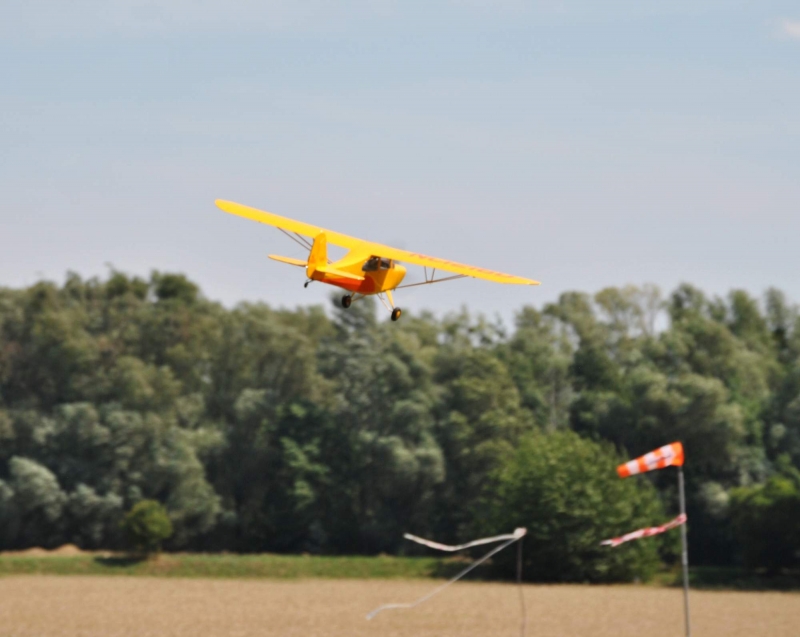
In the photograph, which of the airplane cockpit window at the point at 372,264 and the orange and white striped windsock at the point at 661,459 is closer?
the airplane cockpit window at the point at 372,264

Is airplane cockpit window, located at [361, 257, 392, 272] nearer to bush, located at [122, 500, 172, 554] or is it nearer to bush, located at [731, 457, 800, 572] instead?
bush, located at [731, 457, 800, 572]

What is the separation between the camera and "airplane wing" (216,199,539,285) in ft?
82.9

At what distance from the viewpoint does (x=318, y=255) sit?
2472cm

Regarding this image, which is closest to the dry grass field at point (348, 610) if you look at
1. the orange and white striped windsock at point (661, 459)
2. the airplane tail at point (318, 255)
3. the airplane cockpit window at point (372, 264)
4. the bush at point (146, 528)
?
the bush at point (146, 528)

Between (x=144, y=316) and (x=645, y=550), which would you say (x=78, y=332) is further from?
(x=645, y=550)

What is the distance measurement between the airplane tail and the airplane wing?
1.21 meters

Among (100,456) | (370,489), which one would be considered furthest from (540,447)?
(100,456)

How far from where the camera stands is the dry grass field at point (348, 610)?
170ft

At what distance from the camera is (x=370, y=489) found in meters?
86.8

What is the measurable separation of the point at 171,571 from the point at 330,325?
31.9m

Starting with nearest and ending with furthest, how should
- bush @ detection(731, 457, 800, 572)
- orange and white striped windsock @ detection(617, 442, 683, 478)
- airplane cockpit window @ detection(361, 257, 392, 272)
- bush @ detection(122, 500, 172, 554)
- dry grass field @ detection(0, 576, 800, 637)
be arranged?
airplane cockpit window @ detection(361, 257, 392, 272) → orange and white striped windsock @ detection(617, 442, 683, 478) → dry grass field @ detection(0, 576, 800, 637) → bush @ detection(731, 457, 800, 572) → bush @ detection(122, 500, 172, 554)

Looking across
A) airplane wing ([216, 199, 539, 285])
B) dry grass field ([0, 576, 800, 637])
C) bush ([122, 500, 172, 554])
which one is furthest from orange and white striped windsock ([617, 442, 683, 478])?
bush ([122, 500, 172, 554])

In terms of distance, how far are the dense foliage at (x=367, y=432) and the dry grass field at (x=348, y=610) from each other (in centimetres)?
748

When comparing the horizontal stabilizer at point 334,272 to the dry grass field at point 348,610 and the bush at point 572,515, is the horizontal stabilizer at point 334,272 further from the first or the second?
the bush at point 572,515
